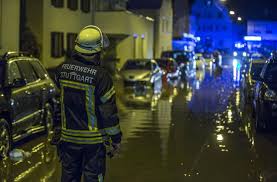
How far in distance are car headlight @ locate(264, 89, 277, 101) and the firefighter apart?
830cm

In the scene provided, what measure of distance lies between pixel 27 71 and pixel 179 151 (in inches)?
129

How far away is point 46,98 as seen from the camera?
13203 millimetres

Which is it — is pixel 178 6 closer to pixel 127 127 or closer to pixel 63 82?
pixel 127 127

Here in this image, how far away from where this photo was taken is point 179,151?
11742mm

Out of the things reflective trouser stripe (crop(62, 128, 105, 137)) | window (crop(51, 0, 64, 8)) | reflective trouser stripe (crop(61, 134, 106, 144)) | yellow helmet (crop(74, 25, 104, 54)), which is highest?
window (crop(51, 0, 64, 8))

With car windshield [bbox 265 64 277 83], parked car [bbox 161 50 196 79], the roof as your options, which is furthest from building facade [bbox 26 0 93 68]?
the roof

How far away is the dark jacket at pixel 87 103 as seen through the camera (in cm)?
621

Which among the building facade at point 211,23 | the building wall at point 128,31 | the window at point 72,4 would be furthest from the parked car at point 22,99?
the building facade at point 211,23

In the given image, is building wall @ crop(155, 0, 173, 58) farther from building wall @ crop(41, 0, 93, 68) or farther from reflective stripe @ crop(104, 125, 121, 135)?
reflective stripe @ crop(104, 125, 121, 135)

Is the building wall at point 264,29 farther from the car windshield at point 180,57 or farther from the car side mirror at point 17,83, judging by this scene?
the car side mirror at point 17,83

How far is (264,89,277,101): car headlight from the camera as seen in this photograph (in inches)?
556

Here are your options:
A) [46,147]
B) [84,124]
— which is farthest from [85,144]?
[46,147]

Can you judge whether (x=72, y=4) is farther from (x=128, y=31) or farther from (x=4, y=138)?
(x=4, y=138)

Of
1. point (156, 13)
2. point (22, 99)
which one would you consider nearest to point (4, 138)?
point (22, 99)
